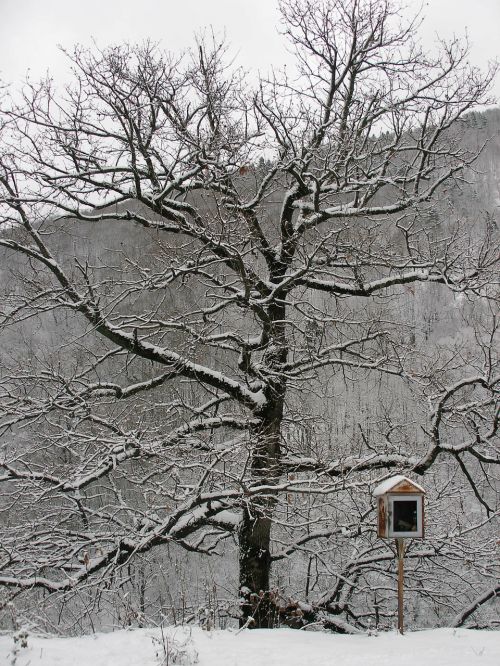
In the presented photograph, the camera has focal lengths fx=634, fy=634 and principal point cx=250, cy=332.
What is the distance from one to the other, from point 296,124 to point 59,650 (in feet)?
22.1

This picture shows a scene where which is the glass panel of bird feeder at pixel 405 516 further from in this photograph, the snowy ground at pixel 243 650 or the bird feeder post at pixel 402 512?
the snowy ground at pixel 243 650

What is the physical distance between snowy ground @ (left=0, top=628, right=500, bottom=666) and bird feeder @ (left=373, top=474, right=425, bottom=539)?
852mm

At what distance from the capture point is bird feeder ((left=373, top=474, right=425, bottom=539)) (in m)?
5.70

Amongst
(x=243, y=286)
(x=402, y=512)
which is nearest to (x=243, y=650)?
(x=402, y=512)

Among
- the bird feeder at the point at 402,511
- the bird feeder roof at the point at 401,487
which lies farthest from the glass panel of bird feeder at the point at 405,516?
the bird feeder roof at the point at 401,487

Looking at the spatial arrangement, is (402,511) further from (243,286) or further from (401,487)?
(243,286)

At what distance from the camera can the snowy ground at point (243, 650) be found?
4078 millimetres

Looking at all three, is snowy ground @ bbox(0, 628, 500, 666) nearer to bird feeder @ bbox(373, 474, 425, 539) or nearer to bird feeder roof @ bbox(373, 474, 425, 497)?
bird feeder @ bbox(373, 474, 425, 539)

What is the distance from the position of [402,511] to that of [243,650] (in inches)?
79.6

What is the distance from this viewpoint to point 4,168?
7629mm

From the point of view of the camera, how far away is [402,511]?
18.8 ft

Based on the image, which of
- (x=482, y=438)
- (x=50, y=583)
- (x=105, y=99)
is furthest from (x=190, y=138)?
(x=50, y=583)

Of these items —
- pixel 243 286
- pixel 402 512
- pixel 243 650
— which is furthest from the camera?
pixel 243 286

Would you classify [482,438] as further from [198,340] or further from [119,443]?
[119,443]
